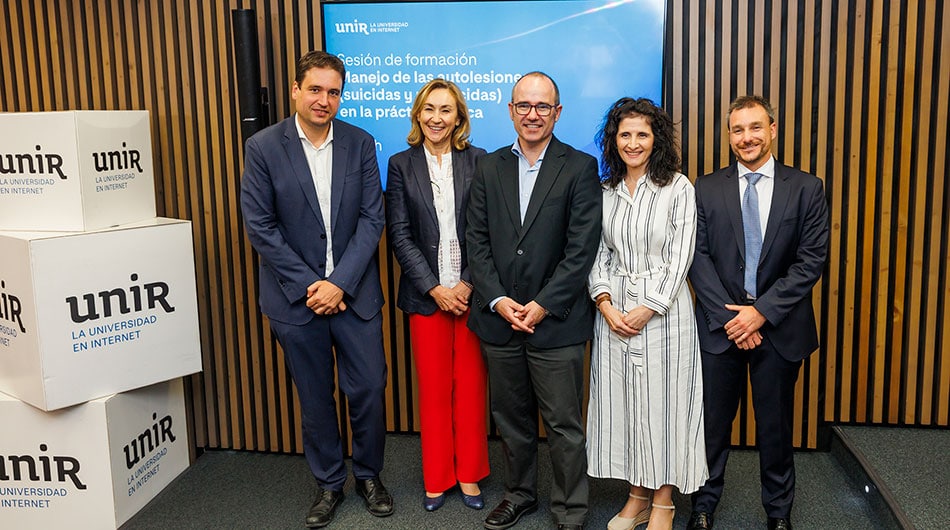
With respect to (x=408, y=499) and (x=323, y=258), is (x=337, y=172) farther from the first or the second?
(x=408, y=499)

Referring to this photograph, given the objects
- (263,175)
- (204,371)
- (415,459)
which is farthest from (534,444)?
(204,371)

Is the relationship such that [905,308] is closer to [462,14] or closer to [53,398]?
[462,14]

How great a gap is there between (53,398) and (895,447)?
3.84 metres

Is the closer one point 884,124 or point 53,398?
point 53,398

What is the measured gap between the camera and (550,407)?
3.48 m

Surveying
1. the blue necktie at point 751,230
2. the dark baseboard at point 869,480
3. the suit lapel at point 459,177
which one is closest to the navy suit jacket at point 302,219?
the suit lapel at point 459,177

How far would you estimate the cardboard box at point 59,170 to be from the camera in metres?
3.67

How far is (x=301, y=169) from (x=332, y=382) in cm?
97

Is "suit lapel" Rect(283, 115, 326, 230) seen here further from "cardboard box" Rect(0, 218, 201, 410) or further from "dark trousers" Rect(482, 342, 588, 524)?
"dark trousers" Rect(482, 342, 588, 524)

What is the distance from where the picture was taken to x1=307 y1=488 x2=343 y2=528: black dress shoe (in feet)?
12.1

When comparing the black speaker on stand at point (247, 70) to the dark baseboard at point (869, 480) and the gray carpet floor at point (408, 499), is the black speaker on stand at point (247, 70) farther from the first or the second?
the dark baseboard at point (869, 480)

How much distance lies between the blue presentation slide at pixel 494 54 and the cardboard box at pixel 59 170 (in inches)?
45.8

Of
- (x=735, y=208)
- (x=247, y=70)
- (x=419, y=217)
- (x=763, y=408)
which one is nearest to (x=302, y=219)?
(x=419, y=217)

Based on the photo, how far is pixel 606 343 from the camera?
345 centimetres
